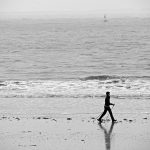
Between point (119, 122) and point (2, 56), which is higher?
point (2, 56)

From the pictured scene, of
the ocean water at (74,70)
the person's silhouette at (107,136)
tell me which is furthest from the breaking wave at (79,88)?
the person's silhouette at (107,136)

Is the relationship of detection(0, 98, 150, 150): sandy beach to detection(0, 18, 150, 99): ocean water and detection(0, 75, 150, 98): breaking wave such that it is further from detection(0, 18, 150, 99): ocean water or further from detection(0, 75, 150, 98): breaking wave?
detection(0, 18, 150, 99): ocean water

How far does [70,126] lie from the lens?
23.1 m

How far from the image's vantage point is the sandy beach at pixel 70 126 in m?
19.9

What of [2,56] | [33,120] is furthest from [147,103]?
[2,56]

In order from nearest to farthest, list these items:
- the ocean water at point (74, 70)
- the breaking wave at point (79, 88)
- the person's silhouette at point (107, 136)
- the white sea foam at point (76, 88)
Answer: the person's silhouette at point (107, 136) < the breaking wave at point (79, 88) < the white sea foam at point (76, 88) < the ocean water at point (74, 70)

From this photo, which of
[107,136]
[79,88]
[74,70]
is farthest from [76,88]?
[107,136]

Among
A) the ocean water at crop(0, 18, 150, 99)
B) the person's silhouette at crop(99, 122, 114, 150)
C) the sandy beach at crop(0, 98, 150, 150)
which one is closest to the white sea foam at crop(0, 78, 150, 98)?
the ocean water at crop(0, 18, 150, 99)

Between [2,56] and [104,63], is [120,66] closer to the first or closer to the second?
[104,63]

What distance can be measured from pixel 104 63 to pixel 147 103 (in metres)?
30.9

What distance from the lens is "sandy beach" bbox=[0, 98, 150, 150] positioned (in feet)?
65.4

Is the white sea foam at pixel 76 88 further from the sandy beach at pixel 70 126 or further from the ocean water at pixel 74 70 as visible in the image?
the sandy beach at pixel 70 126

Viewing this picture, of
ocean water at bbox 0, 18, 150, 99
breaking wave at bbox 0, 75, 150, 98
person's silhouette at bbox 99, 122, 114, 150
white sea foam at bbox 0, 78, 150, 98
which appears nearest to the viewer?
person's silhouette at bbox 99, 122, 114, 150

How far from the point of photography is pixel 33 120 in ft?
80.4
